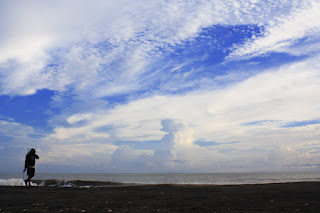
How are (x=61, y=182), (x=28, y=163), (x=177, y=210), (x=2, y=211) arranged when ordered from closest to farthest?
(x=2, y=211) → (x=177, y=210) → (x=28, y=163) → (x=61, y=182)

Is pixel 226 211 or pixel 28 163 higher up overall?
pixel 28 163

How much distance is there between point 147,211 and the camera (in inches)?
436

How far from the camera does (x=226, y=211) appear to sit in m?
11.0

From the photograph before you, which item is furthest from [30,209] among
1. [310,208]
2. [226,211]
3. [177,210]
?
[310,208]

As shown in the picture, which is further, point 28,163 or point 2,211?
point 28,163

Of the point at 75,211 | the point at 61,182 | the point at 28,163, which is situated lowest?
the point at 61,182

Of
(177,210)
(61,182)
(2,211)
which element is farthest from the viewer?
(61,182)

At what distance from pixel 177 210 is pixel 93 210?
12.8 feet

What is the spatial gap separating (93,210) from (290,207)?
955 cm

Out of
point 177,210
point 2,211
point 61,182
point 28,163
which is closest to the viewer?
point 2,211

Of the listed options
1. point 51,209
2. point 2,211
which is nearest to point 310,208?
point 51,209

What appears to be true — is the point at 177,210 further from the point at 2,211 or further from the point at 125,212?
the point at 2,211

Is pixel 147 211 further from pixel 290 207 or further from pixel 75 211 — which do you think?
pixel 290 207

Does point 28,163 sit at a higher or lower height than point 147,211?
higher
